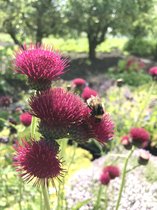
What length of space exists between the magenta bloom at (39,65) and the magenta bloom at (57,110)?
6 centimetres

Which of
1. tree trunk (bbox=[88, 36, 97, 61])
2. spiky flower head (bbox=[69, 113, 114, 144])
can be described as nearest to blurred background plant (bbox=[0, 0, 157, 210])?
tree trunk (bbox=[88, 36, 97, 61])

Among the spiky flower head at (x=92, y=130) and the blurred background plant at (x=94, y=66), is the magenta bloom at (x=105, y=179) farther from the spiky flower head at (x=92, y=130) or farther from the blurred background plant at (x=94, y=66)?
the spiky flower head at (x=92, y=130)

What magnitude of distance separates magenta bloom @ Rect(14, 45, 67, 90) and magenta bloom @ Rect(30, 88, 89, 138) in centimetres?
6

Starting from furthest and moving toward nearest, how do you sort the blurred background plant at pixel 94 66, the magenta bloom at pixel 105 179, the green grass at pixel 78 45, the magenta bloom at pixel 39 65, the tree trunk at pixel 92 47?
the green grass at pixel 78 45
the tree trunk at pixel 92 47
the blurred background plant at pixel 94 66
the magenta bloom at pixel 105 179
the magenta bloom at pixel 39 65

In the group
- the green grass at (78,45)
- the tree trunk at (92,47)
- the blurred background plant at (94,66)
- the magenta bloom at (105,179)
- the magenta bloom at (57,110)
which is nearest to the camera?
the magenta bloom at (57,110)

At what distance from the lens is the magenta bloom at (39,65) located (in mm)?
1914

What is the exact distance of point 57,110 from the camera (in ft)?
5.93

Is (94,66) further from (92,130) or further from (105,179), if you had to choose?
(92,130)

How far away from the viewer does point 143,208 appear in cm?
402

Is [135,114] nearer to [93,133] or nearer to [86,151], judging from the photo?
[86,151]

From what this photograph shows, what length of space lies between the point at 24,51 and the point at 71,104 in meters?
0.36

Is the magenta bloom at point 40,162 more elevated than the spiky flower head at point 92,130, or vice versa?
the spiky flower head at point 92,130

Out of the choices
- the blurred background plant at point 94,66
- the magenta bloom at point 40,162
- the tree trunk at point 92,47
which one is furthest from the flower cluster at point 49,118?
the tree trunk at point 92,47

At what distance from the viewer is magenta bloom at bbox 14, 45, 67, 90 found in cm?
191
